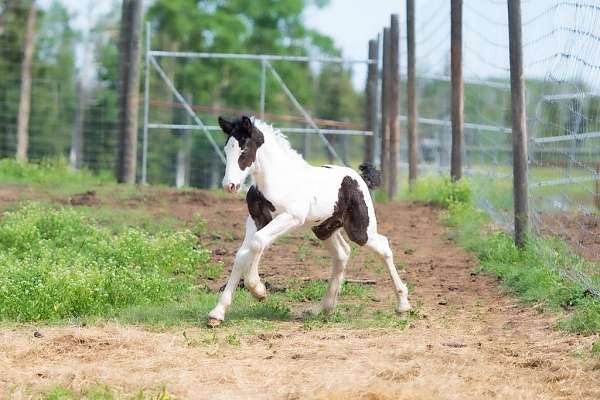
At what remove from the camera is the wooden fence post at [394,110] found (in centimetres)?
1750

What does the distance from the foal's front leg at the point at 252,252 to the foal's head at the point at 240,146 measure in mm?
420

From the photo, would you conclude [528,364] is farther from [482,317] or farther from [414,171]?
[414,171]

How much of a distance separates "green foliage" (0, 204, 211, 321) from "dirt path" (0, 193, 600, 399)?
62 cm

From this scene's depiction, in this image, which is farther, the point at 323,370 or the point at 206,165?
the point at 206,165

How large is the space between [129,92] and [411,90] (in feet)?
14.4

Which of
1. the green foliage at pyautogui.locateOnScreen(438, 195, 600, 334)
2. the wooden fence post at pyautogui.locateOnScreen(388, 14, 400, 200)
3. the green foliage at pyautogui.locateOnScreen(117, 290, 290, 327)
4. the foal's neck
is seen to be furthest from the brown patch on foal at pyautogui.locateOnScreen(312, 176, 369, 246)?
the wooden fence post at pyautogui.locateOnScreen(388, 14, 400, 200)

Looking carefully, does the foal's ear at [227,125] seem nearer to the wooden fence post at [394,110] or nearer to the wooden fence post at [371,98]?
the wooden fence post at [394,110]

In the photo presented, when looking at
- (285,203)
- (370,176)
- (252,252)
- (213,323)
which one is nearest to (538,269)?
(370,176)

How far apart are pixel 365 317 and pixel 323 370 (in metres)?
2.18

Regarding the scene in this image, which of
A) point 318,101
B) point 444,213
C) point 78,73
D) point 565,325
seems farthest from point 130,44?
point 318,101

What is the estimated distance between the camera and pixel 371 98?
736 inches

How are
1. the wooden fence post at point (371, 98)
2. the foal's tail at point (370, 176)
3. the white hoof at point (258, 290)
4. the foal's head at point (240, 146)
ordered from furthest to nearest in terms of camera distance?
1. the wooden fence post at point (371, 98)
2. the foal's tail at point (370, 176)
3. the white hoof at point (258, 290)
4. the foal's head at point (240, 146)

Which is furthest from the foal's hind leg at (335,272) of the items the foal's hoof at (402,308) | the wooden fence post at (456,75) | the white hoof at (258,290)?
the wooden fence post at (456,75)

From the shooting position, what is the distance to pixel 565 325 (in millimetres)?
8508
